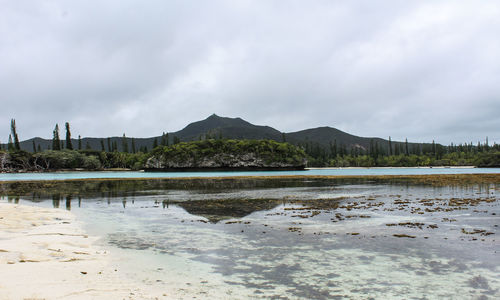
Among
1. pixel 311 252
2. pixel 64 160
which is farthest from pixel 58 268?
pixel 64 160

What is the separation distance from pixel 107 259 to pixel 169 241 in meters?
3.74

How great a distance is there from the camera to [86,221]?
21.8 metres

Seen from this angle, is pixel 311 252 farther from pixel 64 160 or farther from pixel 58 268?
pixel 64 160

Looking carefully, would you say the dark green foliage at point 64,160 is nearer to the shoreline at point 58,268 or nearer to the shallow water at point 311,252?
the shallow water at point 311,252

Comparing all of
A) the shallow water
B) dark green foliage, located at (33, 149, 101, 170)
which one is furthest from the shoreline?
dark green foliage, located at (33, 149, 101, 170)

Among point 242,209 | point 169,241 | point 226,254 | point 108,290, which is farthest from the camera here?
point 242,209

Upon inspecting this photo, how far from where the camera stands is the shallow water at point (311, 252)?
961 cm

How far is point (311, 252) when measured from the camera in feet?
44.8

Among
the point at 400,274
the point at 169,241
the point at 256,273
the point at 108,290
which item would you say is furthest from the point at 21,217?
the point at 400,274

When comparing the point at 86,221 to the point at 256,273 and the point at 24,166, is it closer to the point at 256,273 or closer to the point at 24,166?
the point at 256,273

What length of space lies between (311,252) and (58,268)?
8.95 m

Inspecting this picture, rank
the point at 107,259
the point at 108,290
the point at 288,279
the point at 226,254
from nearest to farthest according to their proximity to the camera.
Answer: the point at 108,290
the point at 288,279
the point at 107,259
the point at 226,254

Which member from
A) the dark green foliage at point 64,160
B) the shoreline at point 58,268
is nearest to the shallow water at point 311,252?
the shoreline at point 58,268

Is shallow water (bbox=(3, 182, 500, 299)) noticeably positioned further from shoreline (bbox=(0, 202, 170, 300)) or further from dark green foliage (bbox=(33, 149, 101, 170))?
dark green foliage (bbox=(33, 149, 101, 170))
